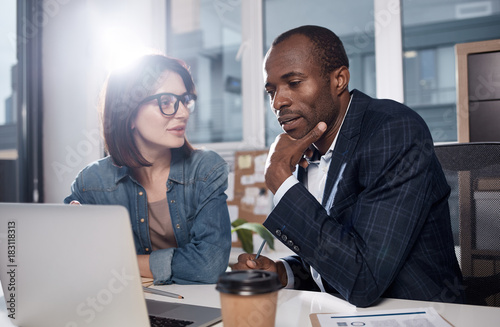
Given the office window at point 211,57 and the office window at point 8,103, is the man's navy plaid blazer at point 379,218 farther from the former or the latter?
the office window at point 8,103

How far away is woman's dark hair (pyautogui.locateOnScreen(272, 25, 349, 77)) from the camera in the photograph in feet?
3.81

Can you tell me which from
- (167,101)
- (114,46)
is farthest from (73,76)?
(167,101)

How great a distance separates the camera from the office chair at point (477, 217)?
1.15 metres

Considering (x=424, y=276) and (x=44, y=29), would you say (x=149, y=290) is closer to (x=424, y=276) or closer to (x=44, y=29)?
(x=424, y=276)

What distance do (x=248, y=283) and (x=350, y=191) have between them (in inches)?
23.5

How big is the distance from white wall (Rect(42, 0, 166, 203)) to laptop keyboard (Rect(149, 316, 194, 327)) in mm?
Result: 2186

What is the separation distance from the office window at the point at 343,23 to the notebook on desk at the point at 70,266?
1957 mm

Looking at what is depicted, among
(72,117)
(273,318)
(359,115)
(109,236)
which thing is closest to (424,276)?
(359,115)

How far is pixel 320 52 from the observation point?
1.16 meters

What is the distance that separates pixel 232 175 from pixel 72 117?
3.71 feet

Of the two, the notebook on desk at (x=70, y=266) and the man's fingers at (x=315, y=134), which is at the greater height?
the man's fingers at (x=315, y=134)

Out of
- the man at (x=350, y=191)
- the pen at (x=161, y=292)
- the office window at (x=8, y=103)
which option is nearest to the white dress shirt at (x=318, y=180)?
the man at (x=350, y=191)

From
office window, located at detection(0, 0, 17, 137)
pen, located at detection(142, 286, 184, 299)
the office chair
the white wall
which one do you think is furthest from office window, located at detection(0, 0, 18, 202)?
the office chair

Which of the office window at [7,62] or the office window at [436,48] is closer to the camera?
the office window at [436,48]
